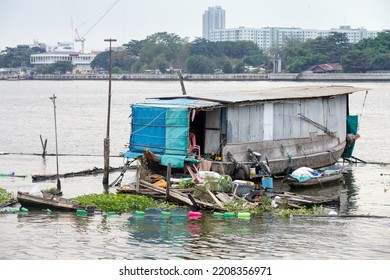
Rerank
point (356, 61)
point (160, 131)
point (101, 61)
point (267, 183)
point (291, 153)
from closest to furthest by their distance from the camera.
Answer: point (267, 183) < point (160, 131) < point (291, 153) < point (356, 61) < point (101, 61)

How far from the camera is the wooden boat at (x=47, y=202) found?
21.0 metres

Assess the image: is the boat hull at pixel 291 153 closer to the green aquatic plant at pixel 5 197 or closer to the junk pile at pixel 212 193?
the junk pile at pixel 212 193

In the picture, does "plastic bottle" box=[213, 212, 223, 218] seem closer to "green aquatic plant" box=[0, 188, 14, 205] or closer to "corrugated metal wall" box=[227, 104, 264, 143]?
"corrugated metal wall" box=[227, 104, 264, 143]

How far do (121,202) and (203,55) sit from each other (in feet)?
420

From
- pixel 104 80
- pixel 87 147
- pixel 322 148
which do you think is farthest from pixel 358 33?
pixel 322 148

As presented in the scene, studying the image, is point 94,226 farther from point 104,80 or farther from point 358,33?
point 104,80

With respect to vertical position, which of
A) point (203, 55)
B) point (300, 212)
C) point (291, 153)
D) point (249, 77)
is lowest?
point (300, 212)

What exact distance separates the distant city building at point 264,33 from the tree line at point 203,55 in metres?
3.28

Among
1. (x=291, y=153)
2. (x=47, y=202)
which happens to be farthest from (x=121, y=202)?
(x=291, y=153)

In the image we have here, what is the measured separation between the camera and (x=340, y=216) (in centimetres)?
2133

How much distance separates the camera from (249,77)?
463 feet

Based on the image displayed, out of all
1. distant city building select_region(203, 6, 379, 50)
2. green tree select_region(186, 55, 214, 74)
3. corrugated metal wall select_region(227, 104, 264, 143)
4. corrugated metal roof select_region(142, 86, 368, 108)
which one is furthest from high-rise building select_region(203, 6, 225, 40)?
corrugated metal wall select_region(227, 104, 264, 143)

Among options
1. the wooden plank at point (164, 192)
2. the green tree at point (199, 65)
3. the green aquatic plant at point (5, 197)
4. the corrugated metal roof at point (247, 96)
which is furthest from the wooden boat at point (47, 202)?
the green tree at point (199, 65)

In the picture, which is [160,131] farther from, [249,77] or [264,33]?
[264,33]
